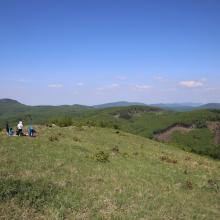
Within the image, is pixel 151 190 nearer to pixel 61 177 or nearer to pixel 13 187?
pixel 61 177

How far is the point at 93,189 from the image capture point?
45.5ft

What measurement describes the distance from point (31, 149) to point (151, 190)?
36.7 feet

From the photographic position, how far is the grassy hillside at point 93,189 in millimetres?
10945

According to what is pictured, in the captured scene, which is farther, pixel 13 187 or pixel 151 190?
pixel 151 190

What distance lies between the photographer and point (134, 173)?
61.9 feet

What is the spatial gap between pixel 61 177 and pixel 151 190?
5.23 m

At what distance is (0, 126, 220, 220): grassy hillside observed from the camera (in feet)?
35.9

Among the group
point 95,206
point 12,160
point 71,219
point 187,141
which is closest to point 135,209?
point 95,206

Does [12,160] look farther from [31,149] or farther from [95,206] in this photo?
[95,206]

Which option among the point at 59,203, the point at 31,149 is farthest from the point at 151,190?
the point at 31,149

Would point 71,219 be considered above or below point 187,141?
above

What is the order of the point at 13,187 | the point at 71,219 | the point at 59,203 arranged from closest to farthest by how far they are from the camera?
the point at 71,219 < the point at 59,203 < the point at 13,187

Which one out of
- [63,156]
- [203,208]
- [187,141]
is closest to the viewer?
[203,208]

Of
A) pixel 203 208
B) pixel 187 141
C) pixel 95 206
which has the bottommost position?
pixel 187 141
